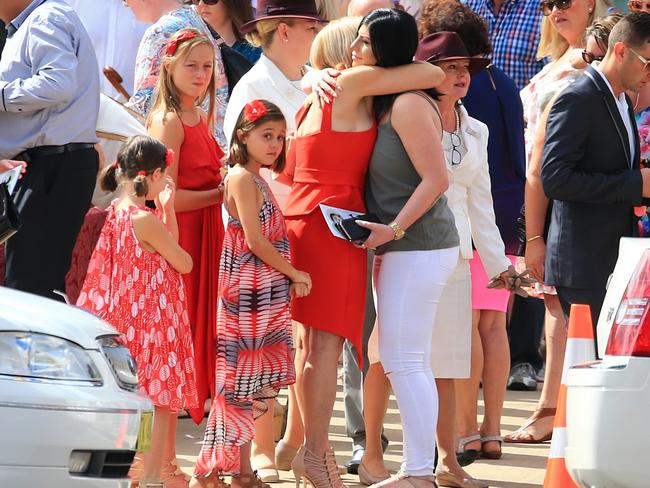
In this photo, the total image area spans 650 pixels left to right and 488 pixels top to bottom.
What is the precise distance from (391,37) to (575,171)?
1.17 meters

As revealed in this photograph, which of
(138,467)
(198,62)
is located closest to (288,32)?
(198,62)

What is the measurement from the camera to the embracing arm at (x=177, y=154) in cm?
702

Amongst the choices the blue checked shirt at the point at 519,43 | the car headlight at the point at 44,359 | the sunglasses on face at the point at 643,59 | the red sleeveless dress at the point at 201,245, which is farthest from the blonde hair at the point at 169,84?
the blue checked shirt at the point at 519,43

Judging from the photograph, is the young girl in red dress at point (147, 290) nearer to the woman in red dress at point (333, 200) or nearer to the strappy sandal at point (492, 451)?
the woman in red dress at point (333, 200)

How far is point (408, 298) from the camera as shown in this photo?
6.29 meters

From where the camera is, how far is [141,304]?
6.45 m

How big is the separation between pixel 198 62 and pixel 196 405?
1.68 m

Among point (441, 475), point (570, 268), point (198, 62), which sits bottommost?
point (441, 475)

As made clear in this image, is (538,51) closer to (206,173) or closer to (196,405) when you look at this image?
(206,173)

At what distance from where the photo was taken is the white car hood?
474 cm

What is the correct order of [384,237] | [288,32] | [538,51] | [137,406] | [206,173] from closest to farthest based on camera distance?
1. [137,406]
2. [384,237]
3. [206,173]
4. [288,32]
5. [538,51]

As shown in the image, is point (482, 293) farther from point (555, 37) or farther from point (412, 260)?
point (555, 37)

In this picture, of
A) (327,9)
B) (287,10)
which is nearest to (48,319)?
(287,10)

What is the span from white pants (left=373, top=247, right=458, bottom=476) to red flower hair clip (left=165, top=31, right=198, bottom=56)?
5.41ft
